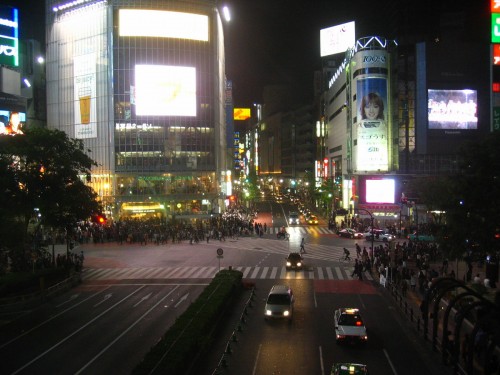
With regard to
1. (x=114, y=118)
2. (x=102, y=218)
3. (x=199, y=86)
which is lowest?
(x=102, y=218)

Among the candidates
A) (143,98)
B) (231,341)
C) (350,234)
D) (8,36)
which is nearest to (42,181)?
(231,341)

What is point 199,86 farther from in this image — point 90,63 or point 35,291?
point 35,291

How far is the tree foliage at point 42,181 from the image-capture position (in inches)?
1217

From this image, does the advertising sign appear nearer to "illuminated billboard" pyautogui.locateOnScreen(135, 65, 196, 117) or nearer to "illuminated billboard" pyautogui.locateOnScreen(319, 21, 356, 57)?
"illuminated billboard" pyautogui.locateOnScreen(319, 21, 356, 57)

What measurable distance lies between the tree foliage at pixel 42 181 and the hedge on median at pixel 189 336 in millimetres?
12777

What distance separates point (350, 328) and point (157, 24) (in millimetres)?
71275

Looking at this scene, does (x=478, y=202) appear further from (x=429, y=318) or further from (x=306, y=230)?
(x=306, y=230)

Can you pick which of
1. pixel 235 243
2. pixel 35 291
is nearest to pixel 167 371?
pixel 35 291

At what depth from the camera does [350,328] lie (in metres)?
19.4

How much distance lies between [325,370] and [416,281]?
16772 mm

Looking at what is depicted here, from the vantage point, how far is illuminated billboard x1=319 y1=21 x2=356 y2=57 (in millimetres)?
99250

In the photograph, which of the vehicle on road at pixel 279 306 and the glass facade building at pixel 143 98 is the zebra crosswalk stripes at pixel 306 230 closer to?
the glass facade building at pixel 143 98

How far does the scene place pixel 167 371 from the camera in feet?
47.1

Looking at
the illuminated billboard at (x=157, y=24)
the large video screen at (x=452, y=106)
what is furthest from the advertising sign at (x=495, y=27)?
the illuminated billboard at (x=157, y=24)
